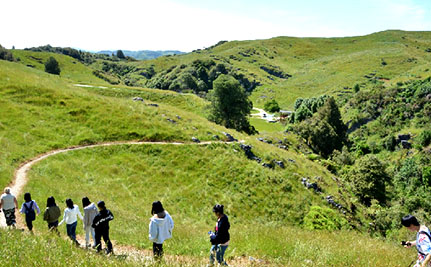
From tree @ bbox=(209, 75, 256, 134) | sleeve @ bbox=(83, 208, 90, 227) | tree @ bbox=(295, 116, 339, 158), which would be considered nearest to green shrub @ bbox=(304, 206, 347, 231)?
A: sleeve @ bbox=(83, 208, 90, 227)

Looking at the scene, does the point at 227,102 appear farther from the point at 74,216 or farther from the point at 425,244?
the point at 425,244

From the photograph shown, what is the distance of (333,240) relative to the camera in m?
12.3

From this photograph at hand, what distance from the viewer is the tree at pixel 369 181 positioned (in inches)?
1732

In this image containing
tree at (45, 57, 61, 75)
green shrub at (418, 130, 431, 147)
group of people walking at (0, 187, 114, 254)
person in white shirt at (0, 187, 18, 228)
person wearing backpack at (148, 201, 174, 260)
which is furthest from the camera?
tree at (45, 57, 61, 75)

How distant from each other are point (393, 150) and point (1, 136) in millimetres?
80820

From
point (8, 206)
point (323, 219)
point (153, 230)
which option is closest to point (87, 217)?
point (153, 230)

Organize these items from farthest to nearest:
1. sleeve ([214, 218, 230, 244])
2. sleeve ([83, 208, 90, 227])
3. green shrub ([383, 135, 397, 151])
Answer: green shrub ([383, 135, 397, 151]) < sleeve ([83, 208, 90, 227]) < sleeve ([214, 218, 230, 244])

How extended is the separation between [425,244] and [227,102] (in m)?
55.4

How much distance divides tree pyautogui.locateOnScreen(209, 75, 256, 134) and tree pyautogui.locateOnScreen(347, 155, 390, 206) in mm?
26476

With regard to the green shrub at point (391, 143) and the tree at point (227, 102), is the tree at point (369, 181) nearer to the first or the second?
the tree at point (227, 102)

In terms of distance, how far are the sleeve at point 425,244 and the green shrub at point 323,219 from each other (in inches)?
828

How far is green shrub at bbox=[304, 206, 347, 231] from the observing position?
27.5 metres

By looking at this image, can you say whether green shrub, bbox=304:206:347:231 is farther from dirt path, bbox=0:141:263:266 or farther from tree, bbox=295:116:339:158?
tree, bbox=295:116:339:158

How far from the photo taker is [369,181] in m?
45.0
